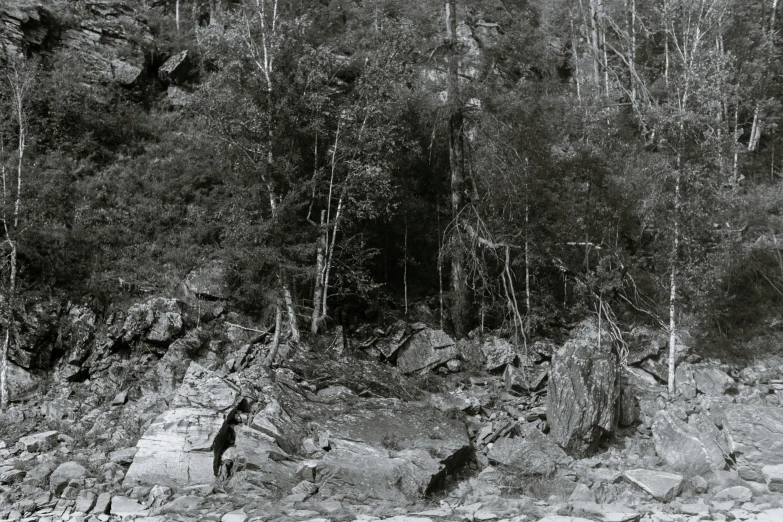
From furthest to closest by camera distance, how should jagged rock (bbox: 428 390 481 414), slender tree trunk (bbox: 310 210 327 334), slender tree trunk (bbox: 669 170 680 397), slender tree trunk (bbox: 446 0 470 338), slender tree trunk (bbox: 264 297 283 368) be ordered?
1. slender tree trunk (bbox: 446 0 470 338)
2. slender tree trunk (bbox: 310 210 327 334)
3. slender tree trunk (bbox: 669 170 680 397)
4. slender tree trunk (bbox: 264 297 283 368)
5. jagged rock (bbox: 428 390 481 414)

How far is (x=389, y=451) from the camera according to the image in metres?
10.6

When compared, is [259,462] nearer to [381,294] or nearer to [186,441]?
[186,441]

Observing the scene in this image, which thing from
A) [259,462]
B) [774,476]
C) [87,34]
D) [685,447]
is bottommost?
[774,476]

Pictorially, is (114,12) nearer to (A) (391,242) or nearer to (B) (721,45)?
(A) (391,242)

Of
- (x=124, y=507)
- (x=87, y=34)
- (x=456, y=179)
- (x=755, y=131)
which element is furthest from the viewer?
(x=87, y=34)

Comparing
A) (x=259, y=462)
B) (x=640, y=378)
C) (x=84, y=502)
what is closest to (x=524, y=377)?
(x=640, y=378)

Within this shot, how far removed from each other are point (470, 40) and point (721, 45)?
978 cm

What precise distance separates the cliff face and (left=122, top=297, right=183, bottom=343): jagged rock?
1177cm

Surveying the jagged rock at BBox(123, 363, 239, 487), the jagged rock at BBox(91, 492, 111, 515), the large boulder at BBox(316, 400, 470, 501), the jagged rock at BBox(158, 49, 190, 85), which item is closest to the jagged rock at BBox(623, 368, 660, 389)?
the large boulder at BBox(316, 400, 470, 501)

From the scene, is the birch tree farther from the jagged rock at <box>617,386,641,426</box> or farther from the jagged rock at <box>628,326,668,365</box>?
the jagged rock at <box>628,326,668,365</box>

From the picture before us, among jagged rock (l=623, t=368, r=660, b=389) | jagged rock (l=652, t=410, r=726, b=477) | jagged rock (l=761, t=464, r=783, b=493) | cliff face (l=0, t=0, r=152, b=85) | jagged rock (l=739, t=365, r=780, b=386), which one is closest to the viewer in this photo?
jagged rock (l=761, t=464, r=783, b=493)

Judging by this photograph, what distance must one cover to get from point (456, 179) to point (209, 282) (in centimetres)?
749

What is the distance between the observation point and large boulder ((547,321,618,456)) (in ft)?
37.6

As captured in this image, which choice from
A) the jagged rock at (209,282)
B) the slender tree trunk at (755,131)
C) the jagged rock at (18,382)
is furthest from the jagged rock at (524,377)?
the slender tree trunk at (755,131)
